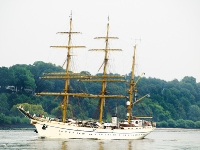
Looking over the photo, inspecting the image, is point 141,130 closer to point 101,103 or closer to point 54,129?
point 101,103

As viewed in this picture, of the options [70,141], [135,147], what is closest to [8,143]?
[70,141]

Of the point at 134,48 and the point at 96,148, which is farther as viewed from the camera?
the point at 134,48

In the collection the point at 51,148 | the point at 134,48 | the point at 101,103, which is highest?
the point at 134,48

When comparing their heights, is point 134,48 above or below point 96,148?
above

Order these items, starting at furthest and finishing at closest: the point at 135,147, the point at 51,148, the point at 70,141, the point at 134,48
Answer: the point at 134,48 → the point at 70,141 → the point at 135,147 → the point at 51,148

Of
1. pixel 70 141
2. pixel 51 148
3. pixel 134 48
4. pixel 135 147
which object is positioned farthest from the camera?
pixel 134 48

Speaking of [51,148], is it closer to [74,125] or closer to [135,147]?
[135,147]

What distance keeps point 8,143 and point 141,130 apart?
3920cm

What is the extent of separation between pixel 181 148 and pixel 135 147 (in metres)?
9.09

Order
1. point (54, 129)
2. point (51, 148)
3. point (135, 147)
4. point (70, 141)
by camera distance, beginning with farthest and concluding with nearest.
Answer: point (54, 129) → point (70, 141) → point (135, 147) → point (51, 148)

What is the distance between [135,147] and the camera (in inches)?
4951

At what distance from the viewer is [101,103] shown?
152m

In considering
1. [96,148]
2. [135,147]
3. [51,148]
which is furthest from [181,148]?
[51,148]

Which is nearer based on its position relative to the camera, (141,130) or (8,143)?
(8,143)
